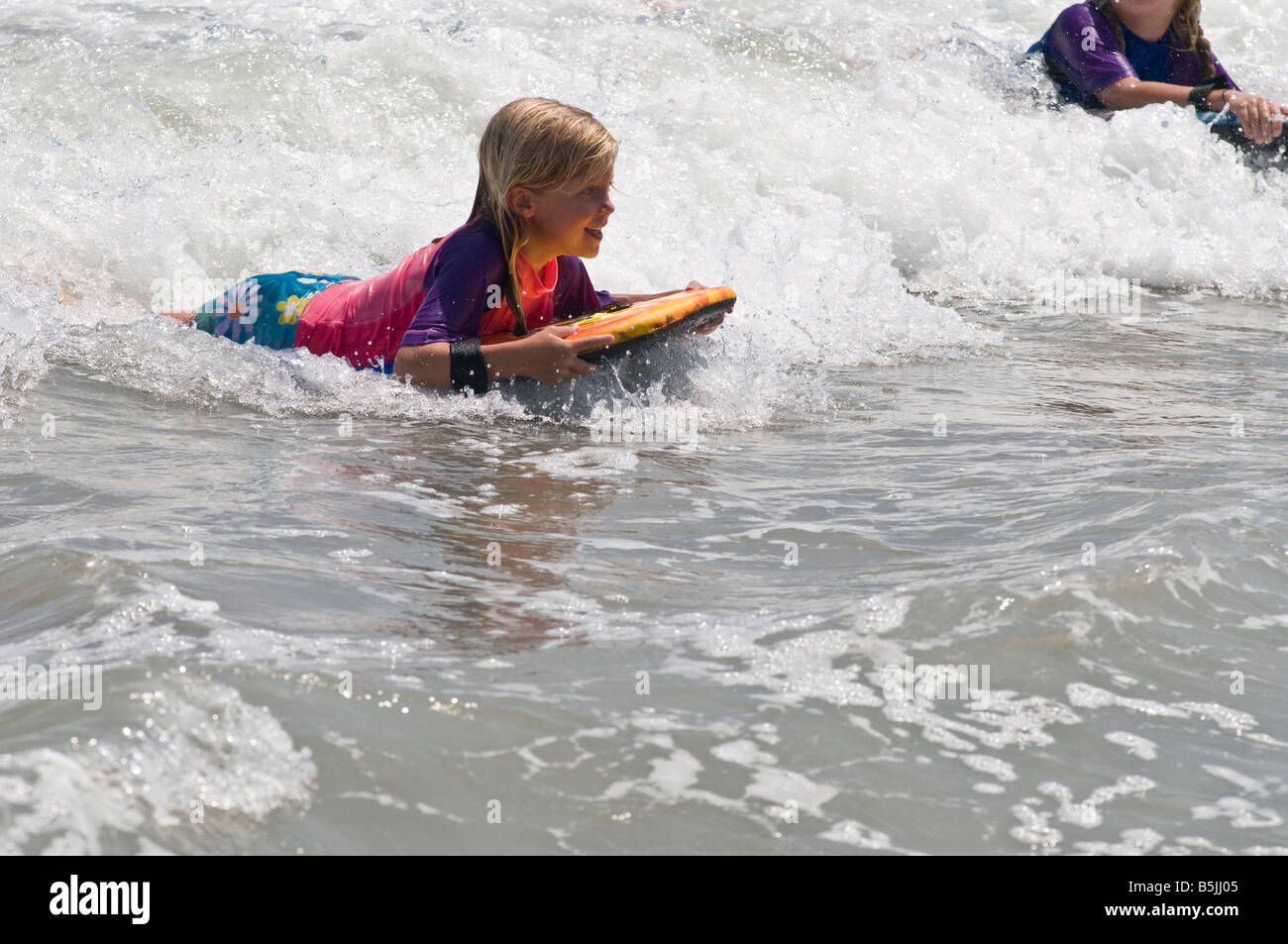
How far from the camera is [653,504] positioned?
351 cm

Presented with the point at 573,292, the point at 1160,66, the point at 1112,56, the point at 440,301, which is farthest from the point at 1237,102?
the point at 440,301

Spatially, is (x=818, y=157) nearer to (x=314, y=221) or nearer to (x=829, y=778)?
(x=314, y=221)

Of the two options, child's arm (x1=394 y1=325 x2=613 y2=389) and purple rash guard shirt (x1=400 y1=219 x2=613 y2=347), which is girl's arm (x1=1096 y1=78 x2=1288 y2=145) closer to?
purple rash guard shirt (x1=400 y1=219 x2=613 y2=347)

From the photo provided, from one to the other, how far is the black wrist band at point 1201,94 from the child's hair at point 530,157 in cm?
541

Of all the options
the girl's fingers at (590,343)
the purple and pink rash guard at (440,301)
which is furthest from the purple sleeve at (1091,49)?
the girl's fingers at (590,343)

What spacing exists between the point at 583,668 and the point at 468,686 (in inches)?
9.0

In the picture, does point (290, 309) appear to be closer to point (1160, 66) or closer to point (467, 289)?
point (467, 289)

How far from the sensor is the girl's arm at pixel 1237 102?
8227 millimetres

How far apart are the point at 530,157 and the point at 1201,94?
575cm

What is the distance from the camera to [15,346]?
469cm

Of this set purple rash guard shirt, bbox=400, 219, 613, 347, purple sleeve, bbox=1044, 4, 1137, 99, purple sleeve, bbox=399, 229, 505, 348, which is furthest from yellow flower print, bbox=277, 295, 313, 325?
purple sleeve, bbox=1044, 4, 1137, 99

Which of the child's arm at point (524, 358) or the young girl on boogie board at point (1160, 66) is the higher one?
the young girl on boogie board at point (1160, 66)

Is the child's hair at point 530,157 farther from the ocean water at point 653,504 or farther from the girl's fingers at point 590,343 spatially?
the ocean water at point 653,504
